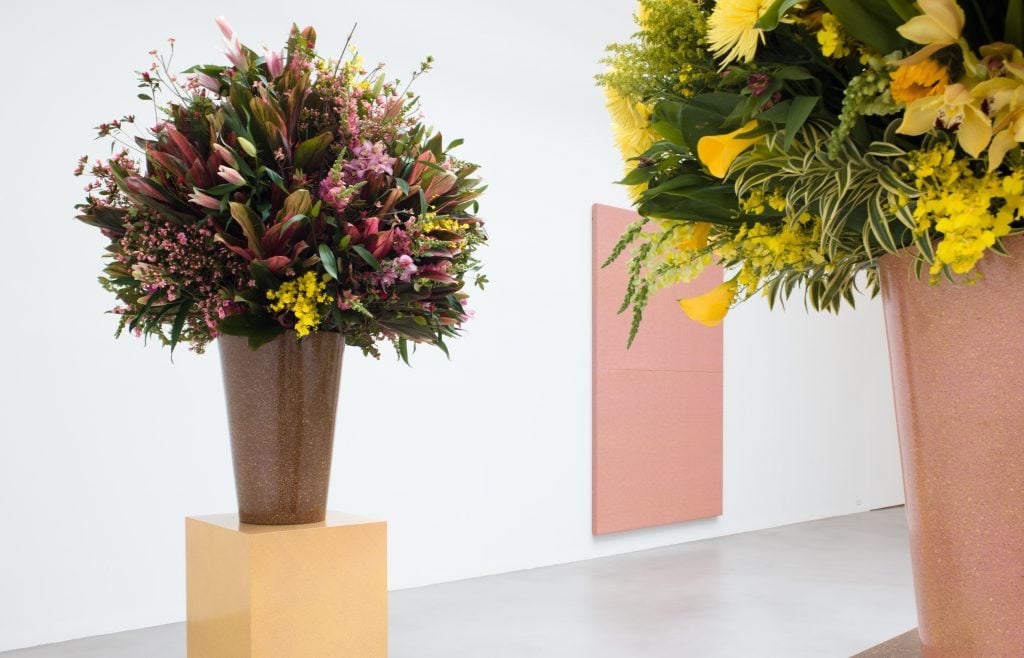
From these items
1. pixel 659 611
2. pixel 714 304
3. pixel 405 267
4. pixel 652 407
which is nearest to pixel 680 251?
pixel 714 304

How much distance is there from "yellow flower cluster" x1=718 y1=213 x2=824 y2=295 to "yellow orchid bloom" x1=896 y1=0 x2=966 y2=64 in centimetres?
18

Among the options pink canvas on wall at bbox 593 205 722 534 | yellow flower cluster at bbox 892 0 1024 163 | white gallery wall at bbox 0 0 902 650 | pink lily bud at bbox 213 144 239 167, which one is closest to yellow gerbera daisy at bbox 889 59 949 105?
yellow flower cluster at bbox 892 0 1024 163

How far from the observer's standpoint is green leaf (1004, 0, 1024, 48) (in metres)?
0.51

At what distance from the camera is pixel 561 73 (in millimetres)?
5473

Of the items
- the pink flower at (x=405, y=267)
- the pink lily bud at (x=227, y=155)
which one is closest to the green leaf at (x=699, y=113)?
the pink flower at (x=405, y=267)

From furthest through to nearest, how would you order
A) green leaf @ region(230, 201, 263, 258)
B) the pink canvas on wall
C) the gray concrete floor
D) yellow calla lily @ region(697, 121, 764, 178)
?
the pink canvas on wall
the gray concrete floor
green leaf @ region(230, 201, 263, 258)
yellow calla lily @ region(697, 121, 764, 178)

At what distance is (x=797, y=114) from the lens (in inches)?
22.2

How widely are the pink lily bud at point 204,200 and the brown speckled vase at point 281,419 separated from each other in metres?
0.19

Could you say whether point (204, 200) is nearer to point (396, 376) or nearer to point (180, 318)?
point (180, 318)

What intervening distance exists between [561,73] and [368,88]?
170 inches

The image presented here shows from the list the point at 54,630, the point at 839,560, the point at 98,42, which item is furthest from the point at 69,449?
the point at 839,560

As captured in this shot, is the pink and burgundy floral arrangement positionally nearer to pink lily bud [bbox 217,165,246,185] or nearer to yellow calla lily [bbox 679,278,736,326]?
pink lily bud [bbox 217,165,246,185]

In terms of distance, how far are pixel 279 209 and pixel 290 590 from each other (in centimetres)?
53

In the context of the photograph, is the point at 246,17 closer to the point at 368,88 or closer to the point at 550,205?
the point at 550,205
